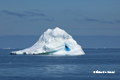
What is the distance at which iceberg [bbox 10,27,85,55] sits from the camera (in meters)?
92.0

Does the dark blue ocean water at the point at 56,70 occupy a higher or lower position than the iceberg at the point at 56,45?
lower

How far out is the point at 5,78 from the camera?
139 feet

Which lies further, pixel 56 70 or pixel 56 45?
pixel 56 45

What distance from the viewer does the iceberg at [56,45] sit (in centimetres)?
9200

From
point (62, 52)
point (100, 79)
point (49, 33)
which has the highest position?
point (49, 33)

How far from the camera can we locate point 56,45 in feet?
302

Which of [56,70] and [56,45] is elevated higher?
[56,45]

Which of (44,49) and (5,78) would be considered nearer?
(5,78)

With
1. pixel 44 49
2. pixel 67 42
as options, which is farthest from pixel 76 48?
pixel 44 49

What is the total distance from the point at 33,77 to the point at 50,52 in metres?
50.0

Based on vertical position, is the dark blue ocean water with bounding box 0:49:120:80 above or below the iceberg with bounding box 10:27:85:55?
below

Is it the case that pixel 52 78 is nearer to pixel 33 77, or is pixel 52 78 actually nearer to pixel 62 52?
pixel 33 77

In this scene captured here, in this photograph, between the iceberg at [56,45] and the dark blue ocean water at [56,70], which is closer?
the dark blue ocean water at [56,70]

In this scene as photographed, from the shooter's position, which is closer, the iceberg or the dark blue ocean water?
the dark blue ocean water
